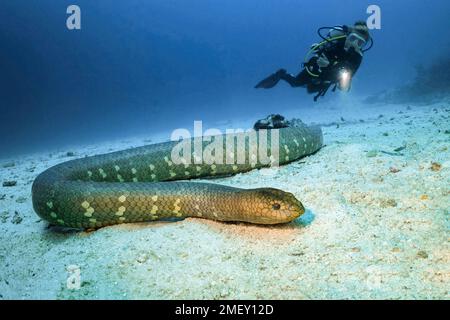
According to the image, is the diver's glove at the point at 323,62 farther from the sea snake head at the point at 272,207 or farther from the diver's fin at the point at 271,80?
the sea snake head at the point at 272,207

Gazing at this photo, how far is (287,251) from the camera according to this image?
139 inches

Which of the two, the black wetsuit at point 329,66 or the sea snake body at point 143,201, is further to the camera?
the black wetsuit at point 329,66

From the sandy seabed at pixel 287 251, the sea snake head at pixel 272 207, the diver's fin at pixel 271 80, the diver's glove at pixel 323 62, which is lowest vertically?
the sandy seabed at pixel 287 251

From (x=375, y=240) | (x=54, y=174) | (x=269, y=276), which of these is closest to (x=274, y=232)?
(x=269, y=276)

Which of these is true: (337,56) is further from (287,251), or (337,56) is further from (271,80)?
(287,251)

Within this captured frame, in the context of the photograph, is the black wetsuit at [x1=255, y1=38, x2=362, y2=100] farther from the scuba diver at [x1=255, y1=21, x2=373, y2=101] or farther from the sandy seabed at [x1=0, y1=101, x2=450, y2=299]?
the sandy seabed at [x1=0, y1=101, x2=450, y2=299]

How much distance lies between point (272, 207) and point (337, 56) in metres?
9.72

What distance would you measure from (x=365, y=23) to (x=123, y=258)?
38.2 feet

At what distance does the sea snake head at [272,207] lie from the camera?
384cm

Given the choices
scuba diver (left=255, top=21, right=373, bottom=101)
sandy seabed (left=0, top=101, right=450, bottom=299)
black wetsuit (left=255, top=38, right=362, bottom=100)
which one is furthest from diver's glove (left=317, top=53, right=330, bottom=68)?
sandy seabed (left=0, top=101, right=450, bottom=299)

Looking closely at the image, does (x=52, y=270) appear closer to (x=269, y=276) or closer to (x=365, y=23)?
(x=269, y=276)

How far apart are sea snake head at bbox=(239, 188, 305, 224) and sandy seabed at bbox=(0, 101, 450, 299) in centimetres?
20

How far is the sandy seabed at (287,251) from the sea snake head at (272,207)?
0.20 metres

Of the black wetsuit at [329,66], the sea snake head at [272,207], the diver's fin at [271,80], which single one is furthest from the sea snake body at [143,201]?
the diver's fin at [271,80]
